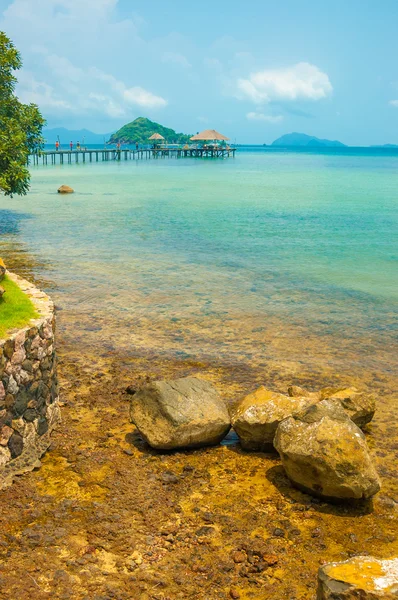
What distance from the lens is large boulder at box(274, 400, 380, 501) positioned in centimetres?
665

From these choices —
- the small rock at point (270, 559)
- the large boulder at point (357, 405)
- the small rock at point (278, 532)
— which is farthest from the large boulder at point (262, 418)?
the small rock at point (270, 559)

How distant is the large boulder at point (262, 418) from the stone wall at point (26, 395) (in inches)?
99.3

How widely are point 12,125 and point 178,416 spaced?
20770 millimetres

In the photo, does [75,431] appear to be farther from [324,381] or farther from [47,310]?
[324,381]

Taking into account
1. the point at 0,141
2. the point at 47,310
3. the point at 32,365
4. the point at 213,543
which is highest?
the point at 0,141

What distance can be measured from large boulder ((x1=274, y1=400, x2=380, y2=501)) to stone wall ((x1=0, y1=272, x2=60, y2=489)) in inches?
119

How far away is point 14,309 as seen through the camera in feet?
26.1

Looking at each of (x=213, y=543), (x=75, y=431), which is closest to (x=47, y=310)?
(x=75, y=431)

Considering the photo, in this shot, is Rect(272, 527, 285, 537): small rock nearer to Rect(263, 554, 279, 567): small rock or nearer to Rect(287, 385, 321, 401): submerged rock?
Rect(263, 554, 279, 567): small rock

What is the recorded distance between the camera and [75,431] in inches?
328

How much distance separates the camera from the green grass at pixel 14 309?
748 cm

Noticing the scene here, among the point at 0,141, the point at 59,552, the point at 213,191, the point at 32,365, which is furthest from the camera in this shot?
the point at 213,191

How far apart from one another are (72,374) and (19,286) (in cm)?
195

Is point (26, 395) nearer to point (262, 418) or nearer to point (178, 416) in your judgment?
point (178, 416)
